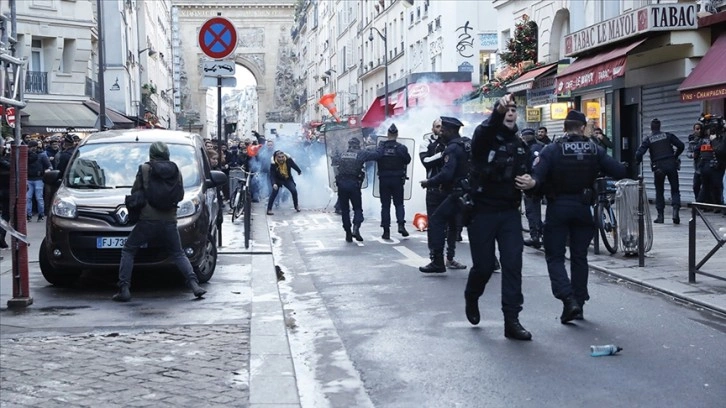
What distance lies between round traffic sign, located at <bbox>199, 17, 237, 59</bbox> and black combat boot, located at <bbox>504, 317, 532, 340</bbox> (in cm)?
720

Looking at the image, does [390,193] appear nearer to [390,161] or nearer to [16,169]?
[390,161]

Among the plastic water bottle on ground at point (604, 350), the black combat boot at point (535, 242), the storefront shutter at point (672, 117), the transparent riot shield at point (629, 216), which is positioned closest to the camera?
the plastic water bottle on ground at point (604, 350)

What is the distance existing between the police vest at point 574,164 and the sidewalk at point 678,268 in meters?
1.76

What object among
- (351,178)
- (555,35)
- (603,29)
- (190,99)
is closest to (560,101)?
(555,35)

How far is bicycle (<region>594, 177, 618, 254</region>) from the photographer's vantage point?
44.2 feet

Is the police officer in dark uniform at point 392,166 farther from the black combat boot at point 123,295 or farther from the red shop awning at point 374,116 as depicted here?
the red shop awning at point 374,116

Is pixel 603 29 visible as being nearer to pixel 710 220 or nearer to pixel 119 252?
pixel 710 220

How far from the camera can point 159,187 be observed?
9930 mm

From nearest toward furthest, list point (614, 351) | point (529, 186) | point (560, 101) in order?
point (614, 351), point (529, 186), point (560, 101)

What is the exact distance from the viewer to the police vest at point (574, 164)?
8.47 meters

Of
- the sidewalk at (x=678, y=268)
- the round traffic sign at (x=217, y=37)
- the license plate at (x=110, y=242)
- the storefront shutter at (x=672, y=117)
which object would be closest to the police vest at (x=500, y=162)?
the sidewalk at (x=678, y=268)

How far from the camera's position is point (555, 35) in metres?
31.3

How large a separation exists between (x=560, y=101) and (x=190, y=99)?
92512mm

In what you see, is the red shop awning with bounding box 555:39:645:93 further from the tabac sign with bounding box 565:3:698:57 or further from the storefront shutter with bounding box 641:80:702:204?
the storefront shutter with bounding box 641:80:702:204
